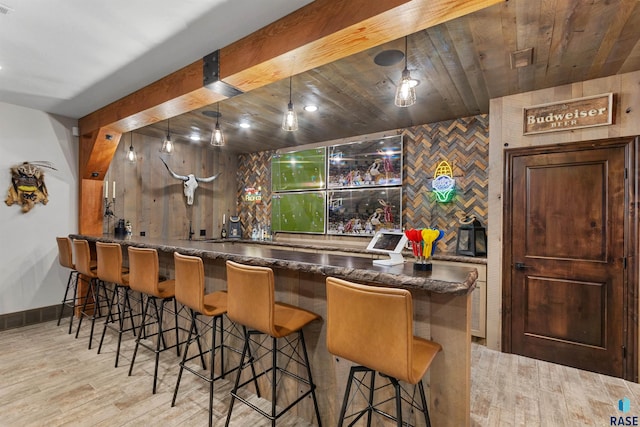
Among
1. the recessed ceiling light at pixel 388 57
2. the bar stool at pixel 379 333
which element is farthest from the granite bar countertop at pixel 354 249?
the recessed ceiling light at pixel 388 57

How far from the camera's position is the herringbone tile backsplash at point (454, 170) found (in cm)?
379

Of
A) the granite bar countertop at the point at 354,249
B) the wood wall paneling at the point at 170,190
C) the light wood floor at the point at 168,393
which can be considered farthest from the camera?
the wood wall paneling at the point at 170,190

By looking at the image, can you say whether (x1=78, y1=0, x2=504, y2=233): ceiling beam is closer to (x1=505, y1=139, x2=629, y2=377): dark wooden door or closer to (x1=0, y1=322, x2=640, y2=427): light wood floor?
(x1=505, y1=139, x2=629, y2=377): dark wooden door

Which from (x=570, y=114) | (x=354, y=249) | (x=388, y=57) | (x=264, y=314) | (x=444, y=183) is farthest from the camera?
(x=354, y=249)

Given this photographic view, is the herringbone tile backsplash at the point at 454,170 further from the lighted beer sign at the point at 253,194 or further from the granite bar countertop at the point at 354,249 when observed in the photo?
the lighted beer sign at the point at 253,194

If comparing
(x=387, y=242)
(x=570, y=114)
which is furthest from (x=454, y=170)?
(x=387, y=242)

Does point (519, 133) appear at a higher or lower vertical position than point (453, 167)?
higher

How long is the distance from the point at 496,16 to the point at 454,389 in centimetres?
225

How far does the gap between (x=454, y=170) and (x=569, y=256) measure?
1549mm

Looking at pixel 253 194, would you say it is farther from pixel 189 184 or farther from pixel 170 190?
pixel 170 190

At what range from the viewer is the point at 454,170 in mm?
3965

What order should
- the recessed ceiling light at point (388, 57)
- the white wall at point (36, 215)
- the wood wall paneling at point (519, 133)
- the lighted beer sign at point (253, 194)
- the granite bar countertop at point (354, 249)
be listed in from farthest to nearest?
the lighted beer sign at point (253, 194) < the white wall at point (36, 215) < the granite bar countertop at point (354, 249) < the wood wall paneling at point (519, 133) < the recessed ceiling light at point (388, 57)

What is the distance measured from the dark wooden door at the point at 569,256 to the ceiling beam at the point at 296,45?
2241 millimetres

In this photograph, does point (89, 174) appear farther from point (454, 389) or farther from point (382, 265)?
point (454, 389)
